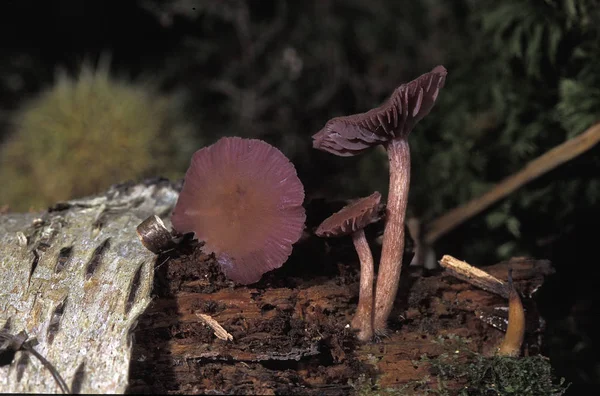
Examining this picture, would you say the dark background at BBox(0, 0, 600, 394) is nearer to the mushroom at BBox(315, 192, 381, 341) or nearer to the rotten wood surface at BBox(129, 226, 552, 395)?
the rotten wood surface at BBox(129, 226, 552, 395)

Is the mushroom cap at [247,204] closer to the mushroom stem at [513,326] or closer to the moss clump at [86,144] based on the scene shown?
the mushroom stem at [513,326]

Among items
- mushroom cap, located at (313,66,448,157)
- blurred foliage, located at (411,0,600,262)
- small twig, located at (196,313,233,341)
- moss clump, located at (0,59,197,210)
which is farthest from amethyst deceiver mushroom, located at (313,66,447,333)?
moss clump, located at (0,59,197,210)

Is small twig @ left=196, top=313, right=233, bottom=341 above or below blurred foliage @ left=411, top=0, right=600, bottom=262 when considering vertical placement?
below

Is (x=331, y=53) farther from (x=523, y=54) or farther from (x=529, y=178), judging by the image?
(x=529, y=178)

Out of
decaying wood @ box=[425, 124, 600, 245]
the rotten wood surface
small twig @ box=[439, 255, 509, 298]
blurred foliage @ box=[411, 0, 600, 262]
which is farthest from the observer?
blurred foliage @ box=[411, 0, 600, 262]

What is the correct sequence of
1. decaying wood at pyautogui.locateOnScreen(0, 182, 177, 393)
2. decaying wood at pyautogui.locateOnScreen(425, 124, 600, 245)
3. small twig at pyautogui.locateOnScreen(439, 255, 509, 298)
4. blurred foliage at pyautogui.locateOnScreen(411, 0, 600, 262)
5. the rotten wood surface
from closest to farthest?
decaying wood at pyautogui.locateOnScreen(0, 182, 177, 393), the rotten wood surface, small twig at pyautogui.locateOnScreen(439, 255, 509, 298), decaying wood at pyautogui.locateOnScreen(425, 124, 600, 245), blurred foliage at pyautogui.locateOnScreen(411, 0, 600, 262)

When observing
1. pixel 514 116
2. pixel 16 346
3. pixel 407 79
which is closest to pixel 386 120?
pixel 16 346
